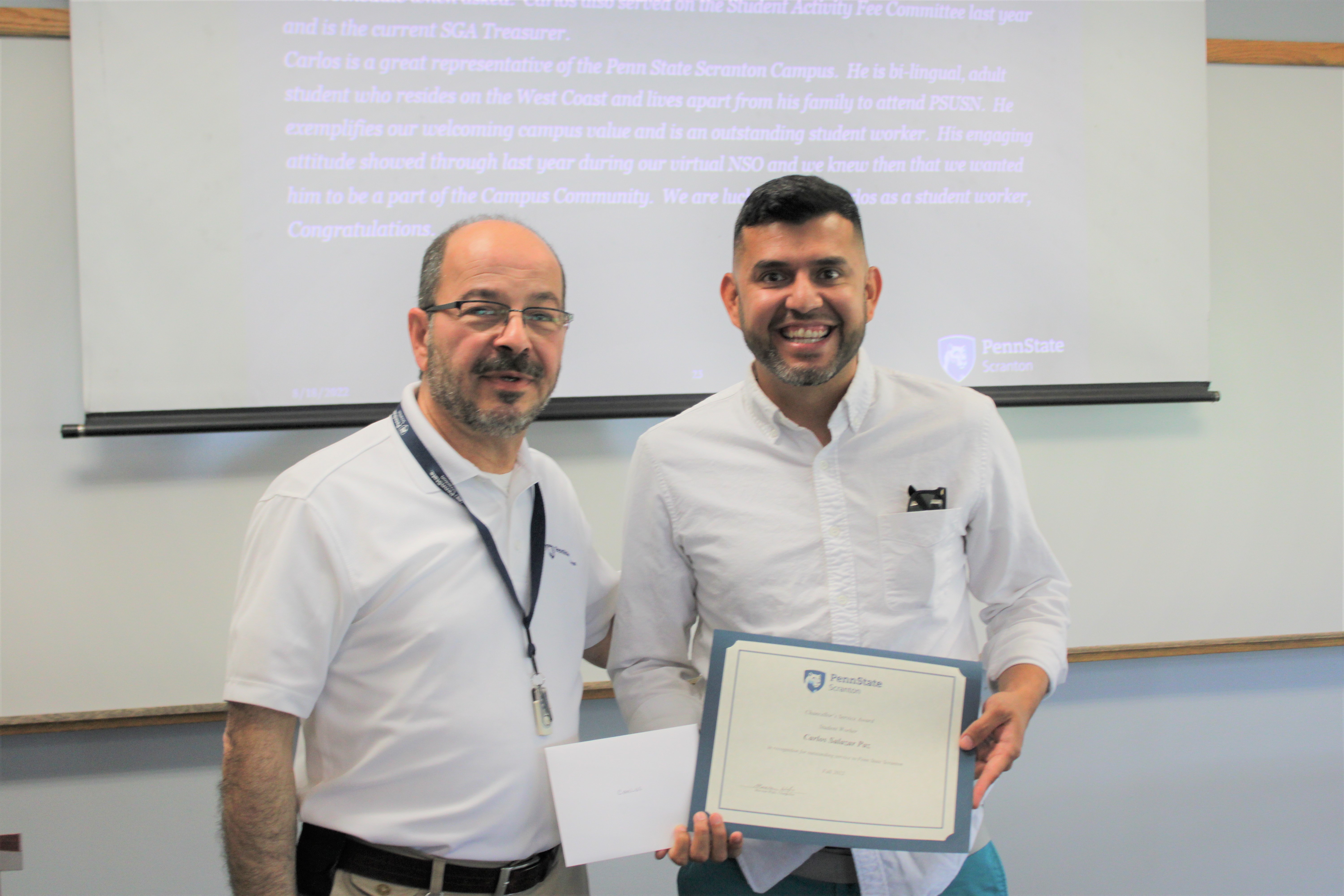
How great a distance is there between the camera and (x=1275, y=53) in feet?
8.72

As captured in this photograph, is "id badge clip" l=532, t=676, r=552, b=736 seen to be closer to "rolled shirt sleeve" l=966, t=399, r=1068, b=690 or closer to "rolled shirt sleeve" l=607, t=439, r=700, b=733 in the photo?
"rolled shirt sleeve" l=607, t=439, r=700, b=733

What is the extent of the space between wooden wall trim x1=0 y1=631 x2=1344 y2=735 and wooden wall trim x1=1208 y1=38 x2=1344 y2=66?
74.0 inches

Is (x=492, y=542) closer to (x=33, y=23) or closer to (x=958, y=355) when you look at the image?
(x=958, y=355)

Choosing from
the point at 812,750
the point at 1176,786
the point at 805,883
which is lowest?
the point at 1176,786

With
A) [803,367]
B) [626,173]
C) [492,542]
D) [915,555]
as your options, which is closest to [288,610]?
[492,542]

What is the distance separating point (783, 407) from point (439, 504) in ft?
2.13

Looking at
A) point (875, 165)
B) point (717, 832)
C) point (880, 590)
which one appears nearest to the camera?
point (717, 832)

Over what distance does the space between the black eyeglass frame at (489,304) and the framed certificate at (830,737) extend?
0.65 m

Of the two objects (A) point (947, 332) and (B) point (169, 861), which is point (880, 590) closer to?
(A) point (947, 332)

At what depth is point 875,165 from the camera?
97.2 inches

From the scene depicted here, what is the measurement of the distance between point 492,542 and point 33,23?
2.01 metres

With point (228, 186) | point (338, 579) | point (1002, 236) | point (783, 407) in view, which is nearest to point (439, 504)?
point (338, 579)

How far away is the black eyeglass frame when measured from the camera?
1.39 meters
